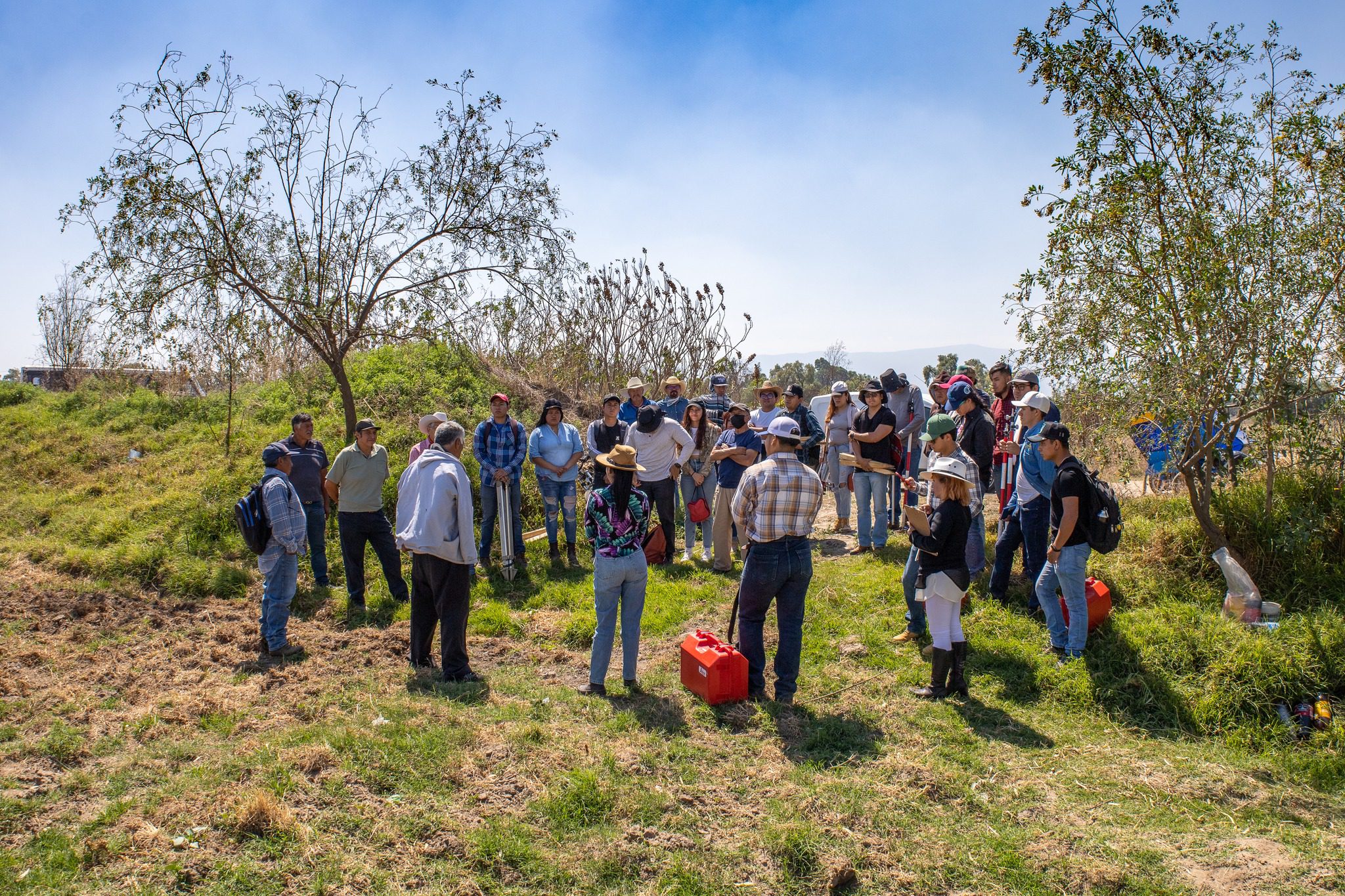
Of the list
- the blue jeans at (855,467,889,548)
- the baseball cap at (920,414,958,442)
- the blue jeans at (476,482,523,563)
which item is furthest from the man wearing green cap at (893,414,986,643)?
the blue jeans at (476,482,523,563)

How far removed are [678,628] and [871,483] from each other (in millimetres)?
2998

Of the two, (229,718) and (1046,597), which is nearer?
(229,718)

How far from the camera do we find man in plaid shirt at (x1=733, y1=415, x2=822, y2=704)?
5438mm

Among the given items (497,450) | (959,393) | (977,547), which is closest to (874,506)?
(977,547)

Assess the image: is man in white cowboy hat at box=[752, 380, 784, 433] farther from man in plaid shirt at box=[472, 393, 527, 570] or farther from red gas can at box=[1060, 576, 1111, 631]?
red gas can at box=[1060, 576, 1111, 631]

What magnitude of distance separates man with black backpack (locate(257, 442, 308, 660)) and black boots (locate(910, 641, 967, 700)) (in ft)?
17.4

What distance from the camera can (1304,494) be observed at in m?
6.76

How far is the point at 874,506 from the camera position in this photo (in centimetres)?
912

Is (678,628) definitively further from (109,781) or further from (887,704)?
(109,781)

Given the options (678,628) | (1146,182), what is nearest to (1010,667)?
(678,628)

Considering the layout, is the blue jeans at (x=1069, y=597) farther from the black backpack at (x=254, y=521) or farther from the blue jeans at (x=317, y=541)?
the blue jeans at (x=317, y=541)

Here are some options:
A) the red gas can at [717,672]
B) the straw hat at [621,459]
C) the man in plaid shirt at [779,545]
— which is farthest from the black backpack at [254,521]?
the man in plaid shirt at [779,545]

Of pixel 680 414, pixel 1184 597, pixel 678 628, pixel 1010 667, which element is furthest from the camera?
pixel 680 414

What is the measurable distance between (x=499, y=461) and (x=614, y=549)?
359cm
